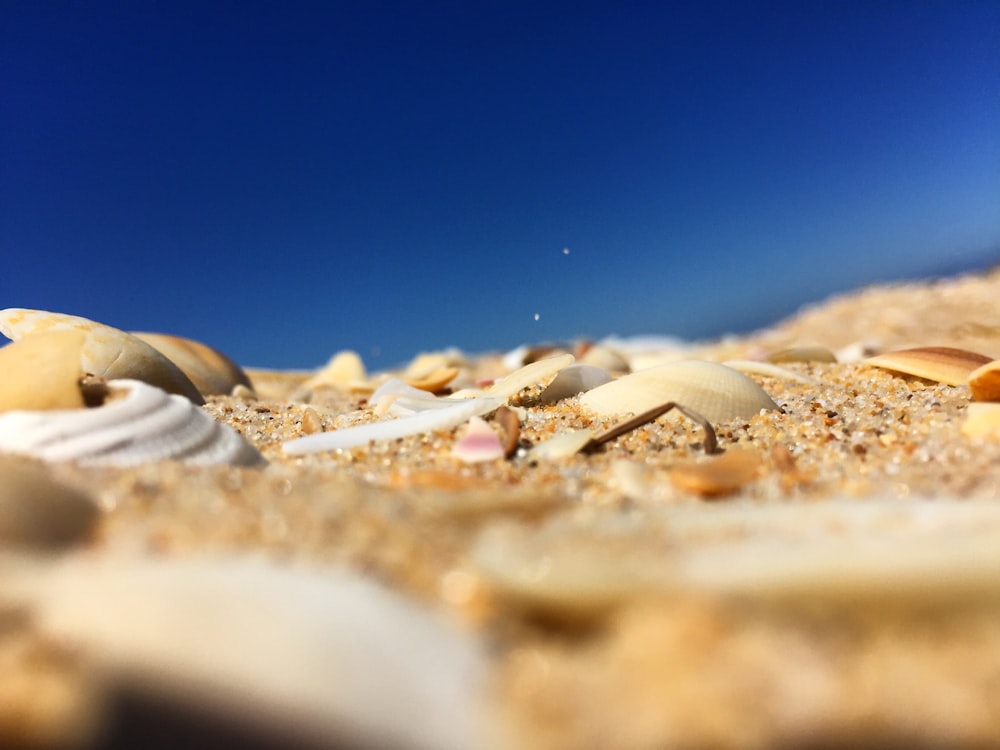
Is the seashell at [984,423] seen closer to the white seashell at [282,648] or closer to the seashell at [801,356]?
the white seashell at [282,648]

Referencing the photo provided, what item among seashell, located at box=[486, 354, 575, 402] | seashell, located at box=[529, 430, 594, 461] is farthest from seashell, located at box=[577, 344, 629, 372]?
seashell, located at box=[529, 430, 594, 461]

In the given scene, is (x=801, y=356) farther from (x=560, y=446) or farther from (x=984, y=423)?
(x=560, y=446)

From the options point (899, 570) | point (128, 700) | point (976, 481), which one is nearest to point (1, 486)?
point (128, 700)

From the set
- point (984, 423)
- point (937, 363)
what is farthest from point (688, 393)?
point (937, 363)

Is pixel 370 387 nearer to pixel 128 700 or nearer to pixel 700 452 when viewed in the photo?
pixel 700 452

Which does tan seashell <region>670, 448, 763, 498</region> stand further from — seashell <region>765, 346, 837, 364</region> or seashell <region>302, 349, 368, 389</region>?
seashell <region>302, 349, 368, 389</region>

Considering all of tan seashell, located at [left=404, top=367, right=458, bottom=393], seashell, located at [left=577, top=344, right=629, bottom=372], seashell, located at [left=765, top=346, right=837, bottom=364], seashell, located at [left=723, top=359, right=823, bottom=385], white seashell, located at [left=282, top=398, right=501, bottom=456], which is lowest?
white seashell, located at [left=282, top=398, right=501, bottom=456]
